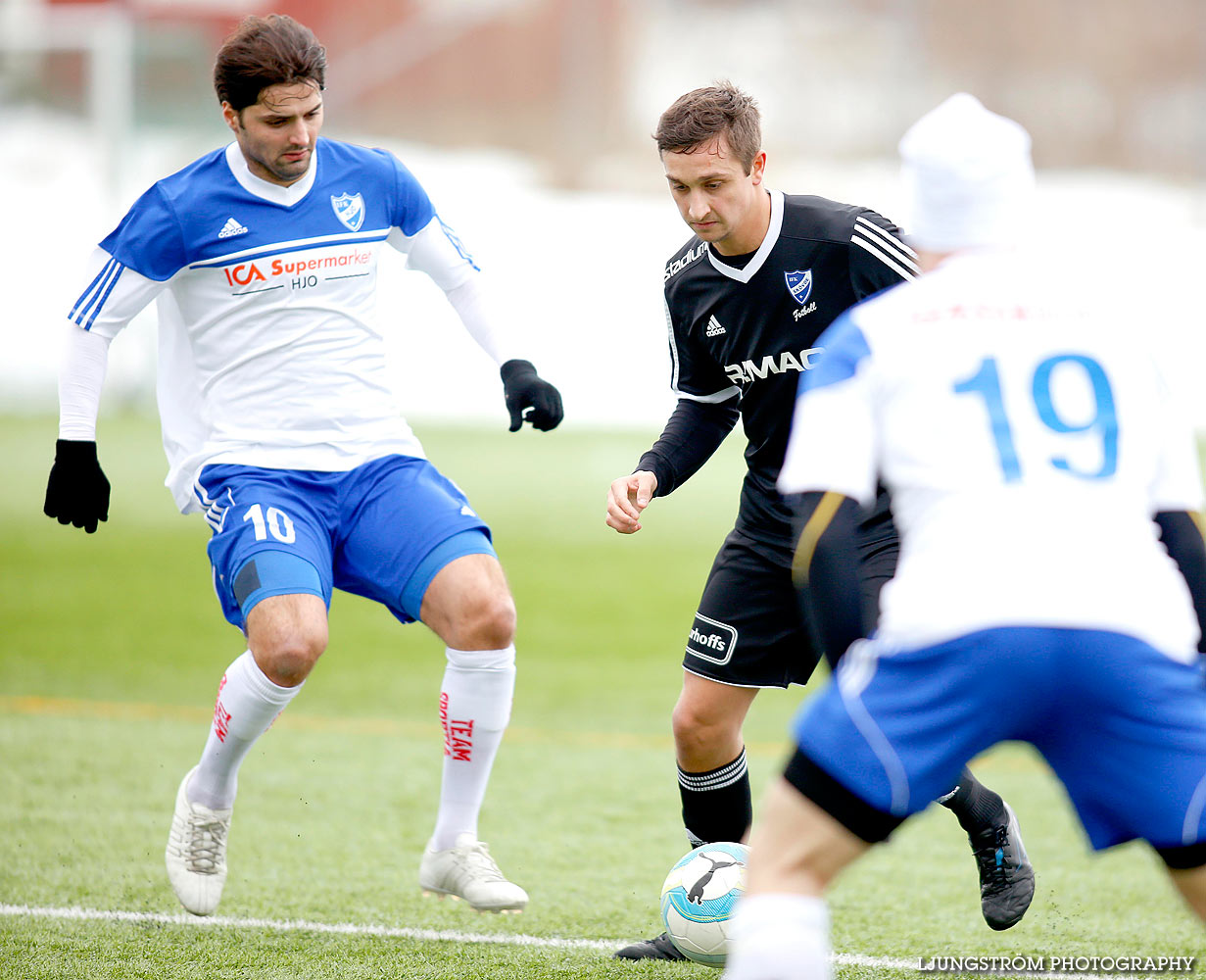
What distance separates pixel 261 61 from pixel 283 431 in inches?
37.1

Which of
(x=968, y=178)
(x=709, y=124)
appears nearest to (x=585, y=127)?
(x=709, y=124)

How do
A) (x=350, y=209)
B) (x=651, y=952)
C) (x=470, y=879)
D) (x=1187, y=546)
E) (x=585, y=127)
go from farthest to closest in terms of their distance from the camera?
(x=585, y=127) < (x=350, y=209) < (x=651, y=952) < (x=470, y=879) < (x=1187, y=546)

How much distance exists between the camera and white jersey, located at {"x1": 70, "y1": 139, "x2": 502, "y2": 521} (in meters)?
3.88

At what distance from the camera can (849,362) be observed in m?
2.31

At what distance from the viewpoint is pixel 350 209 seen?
407 centimetres

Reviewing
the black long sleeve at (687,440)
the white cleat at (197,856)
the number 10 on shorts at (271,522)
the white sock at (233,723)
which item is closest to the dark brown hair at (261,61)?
the number 10 on shorts at (271,522)

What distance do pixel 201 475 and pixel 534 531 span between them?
933 cm

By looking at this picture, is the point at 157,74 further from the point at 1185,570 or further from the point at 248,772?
the point at 1185,570

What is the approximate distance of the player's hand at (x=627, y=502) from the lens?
3.49 m

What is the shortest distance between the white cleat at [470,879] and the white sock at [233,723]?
0.54 m

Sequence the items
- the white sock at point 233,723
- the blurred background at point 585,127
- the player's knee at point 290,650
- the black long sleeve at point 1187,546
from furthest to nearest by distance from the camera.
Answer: the blurred background at point 585,127, the white sock at point 233,723, the player's knee at point 290,650, the black long sleeve at point 1187,546

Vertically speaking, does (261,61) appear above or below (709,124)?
above

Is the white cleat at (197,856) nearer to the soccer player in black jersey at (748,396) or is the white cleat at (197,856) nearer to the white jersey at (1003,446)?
the soccer player in black jersey at (748,396)

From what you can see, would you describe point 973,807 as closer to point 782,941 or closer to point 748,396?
point 748,396
